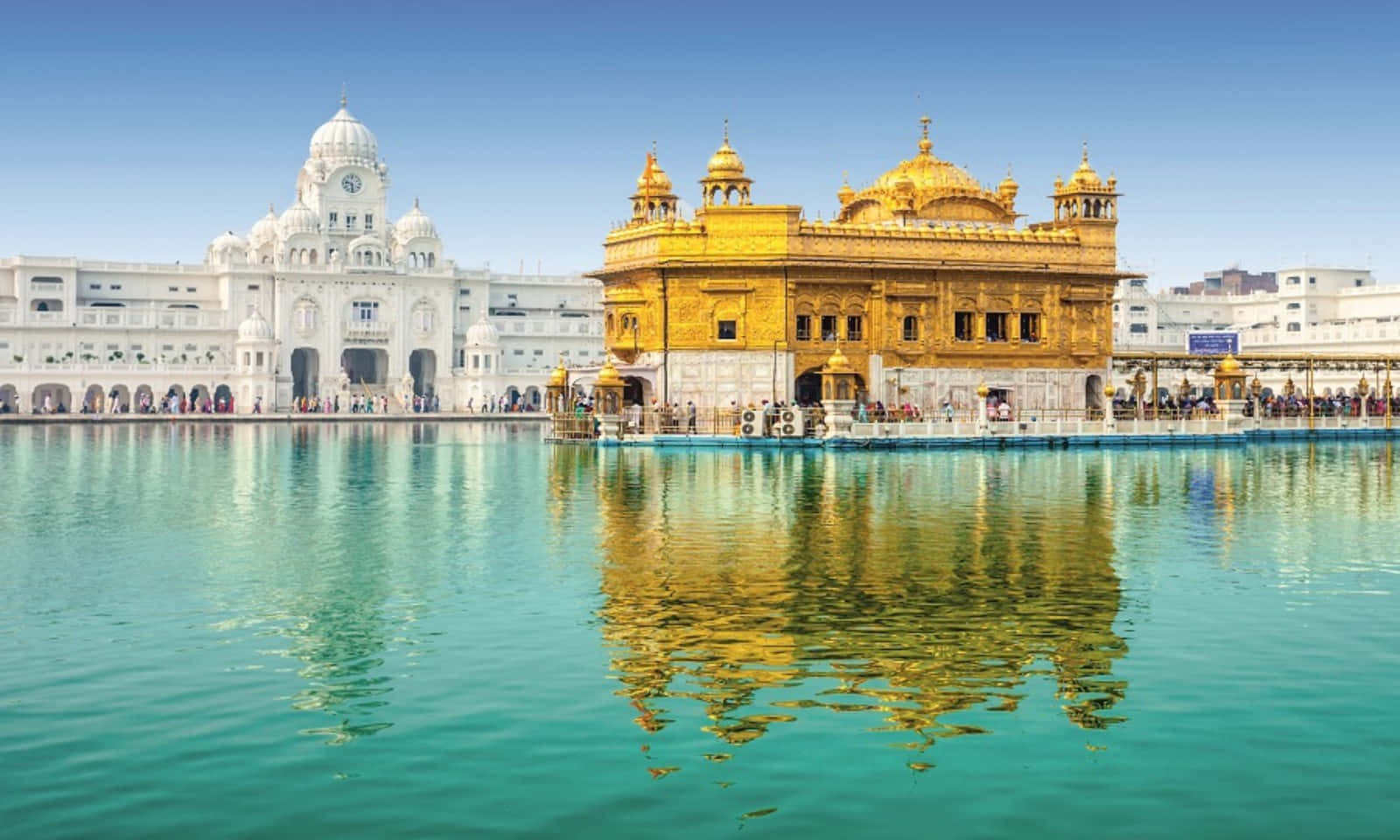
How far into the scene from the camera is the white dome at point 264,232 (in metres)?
102

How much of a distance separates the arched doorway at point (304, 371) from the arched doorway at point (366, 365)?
2100mm

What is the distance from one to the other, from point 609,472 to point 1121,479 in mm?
11242

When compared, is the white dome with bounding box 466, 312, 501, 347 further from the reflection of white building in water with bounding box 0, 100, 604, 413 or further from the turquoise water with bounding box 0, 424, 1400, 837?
the turquoise water with bounding box 0, 424, 1400, 837

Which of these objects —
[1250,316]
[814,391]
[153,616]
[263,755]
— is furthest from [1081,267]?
[1250,316]

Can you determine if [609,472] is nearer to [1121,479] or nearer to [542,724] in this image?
[1121,479]

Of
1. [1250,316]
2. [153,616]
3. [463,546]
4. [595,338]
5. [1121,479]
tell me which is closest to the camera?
[153,616]

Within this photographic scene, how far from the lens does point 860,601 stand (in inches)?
637

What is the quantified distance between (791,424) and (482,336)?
5182 centimetres

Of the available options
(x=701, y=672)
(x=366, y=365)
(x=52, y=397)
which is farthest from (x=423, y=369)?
(x=701, y=672)

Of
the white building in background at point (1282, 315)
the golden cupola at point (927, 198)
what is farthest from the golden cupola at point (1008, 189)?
the white building in background at point (1282, 315)

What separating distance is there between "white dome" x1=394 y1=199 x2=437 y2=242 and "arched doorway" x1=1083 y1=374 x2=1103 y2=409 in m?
54.6

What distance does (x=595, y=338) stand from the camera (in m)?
106

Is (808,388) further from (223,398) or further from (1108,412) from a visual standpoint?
(223,398)

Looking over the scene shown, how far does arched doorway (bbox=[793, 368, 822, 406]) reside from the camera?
54.3 meters
